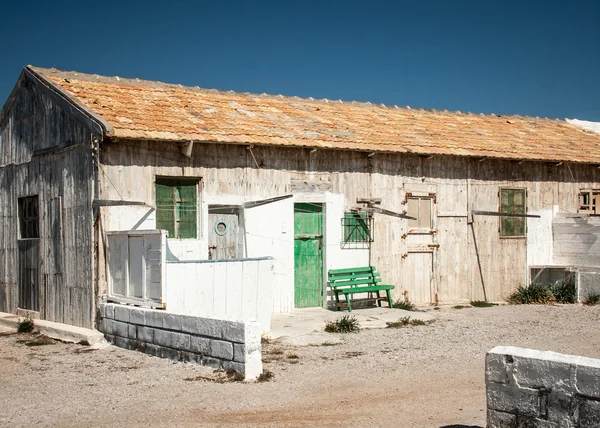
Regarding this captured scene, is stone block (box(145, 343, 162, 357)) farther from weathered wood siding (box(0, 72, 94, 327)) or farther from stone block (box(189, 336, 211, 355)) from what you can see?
weathered wood siding (box(0, 72, 94, 327))

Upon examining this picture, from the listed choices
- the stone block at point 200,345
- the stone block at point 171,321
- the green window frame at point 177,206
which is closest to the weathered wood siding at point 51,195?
the green window frame at point 177,206

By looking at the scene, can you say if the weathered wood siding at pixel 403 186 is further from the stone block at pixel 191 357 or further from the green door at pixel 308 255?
the stone block at pixel 191 357

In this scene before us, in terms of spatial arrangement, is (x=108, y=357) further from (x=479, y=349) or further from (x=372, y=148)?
(x=372, y=148)

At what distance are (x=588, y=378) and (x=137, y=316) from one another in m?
6.92

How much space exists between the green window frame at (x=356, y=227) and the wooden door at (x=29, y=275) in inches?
242

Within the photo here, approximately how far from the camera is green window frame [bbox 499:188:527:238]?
679 inches

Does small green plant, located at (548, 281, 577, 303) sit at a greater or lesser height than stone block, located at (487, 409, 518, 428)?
lesser

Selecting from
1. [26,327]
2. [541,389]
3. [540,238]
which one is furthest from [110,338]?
[540,238]

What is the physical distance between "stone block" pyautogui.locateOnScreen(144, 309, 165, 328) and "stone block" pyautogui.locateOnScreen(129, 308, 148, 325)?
7cm

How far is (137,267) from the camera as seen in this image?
440 inches

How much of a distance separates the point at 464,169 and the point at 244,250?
6019mm

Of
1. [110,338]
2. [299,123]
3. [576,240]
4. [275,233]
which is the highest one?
[299,123]

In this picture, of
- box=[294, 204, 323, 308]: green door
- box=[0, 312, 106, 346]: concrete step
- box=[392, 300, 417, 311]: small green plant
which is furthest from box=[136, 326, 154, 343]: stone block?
box=[392, 300, 417, 311]: small green plant

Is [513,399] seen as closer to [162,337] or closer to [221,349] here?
[221,349]
